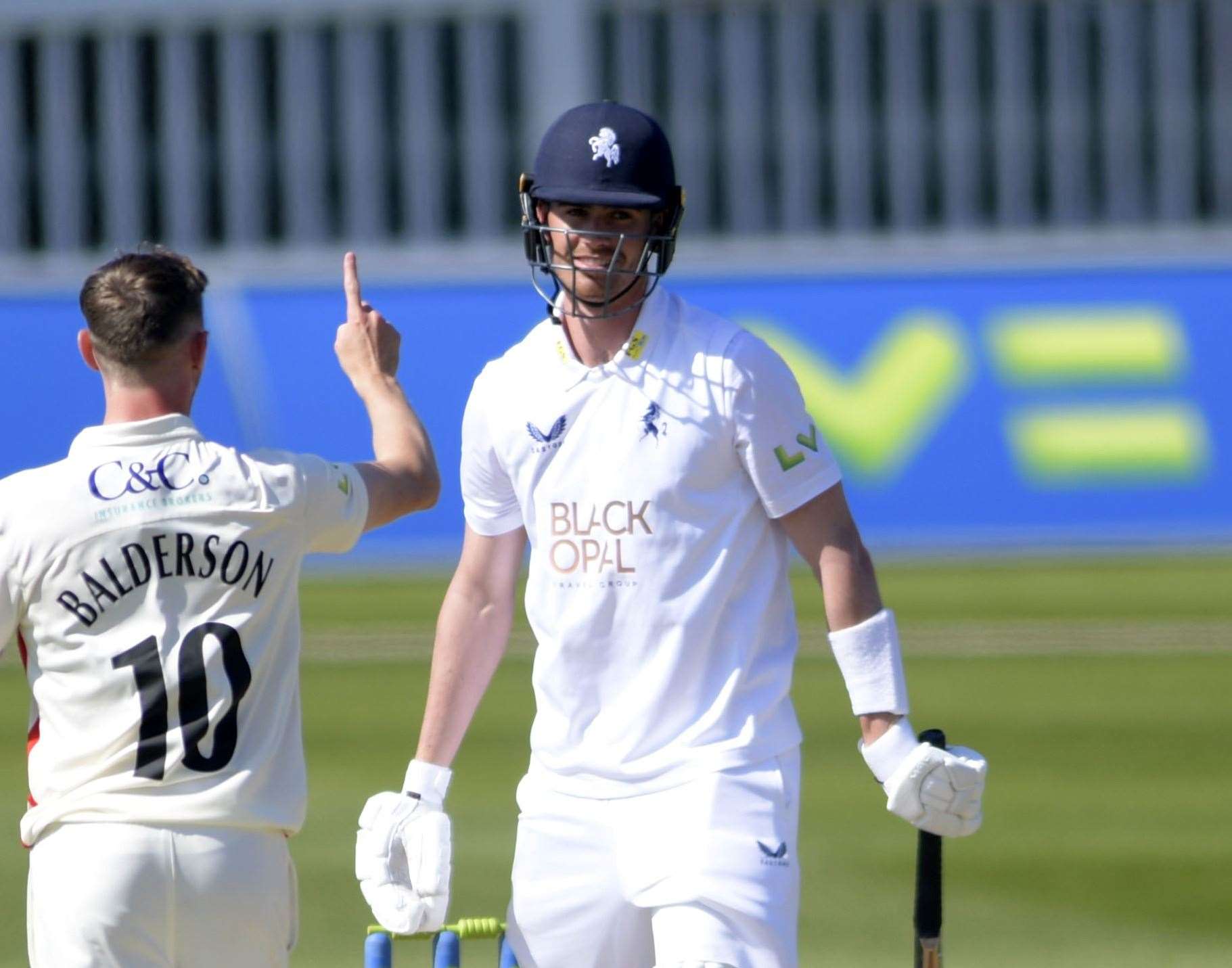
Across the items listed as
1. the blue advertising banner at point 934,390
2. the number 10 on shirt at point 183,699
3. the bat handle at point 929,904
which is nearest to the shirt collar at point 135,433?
the number 10 on shirt at point 183,699

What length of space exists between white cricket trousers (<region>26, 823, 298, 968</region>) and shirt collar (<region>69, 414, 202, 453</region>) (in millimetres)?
693

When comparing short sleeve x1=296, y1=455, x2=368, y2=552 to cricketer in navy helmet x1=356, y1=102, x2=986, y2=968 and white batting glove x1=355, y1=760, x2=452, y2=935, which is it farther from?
white batting glove x1=355, y1=760, x2=452, y2=935

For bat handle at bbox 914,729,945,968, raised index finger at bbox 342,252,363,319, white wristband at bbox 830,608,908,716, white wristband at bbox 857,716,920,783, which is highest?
raised index finger at bbox 342,252,363,319

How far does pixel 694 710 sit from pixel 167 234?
16586 millimetres

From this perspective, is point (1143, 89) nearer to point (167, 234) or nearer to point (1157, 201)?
point (1157, 201)

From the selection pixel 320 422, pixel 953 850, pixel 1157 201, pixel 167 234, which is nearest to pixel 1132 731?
pixel 953 850

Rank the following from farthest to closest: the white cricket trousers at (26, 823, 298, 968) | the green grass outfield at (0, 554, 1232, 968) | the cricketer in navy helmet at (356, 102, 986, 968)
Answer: the green grass outfield at (0, 554, 1232, 968)
the cricketer in navy helmet at (356, 102, 986, 968)
the white cricket trousers at (26, 823, 298, 968)

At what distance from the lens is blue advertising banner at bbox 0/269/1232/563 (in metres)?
A: 12.6

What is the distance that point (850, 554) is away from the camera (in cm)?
414

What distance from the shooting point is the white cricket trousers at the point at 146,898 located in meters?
3.85

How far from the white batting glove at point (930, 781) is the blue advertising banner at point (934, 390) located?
27.5 feet

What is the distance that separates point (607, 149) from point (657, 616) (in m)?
0.89

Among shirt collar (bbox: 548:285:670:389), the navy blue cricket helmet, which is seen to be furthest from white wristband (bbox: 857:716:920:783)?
A: the navy blue cricket helmet

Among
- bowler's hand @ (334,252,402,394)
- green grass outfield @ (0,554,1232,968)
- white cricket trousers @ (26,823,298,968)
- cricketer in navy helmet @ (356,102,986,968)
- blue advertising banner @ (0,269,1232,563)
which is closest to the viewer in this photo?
white cricket trousers @ (26,823,298,968)
